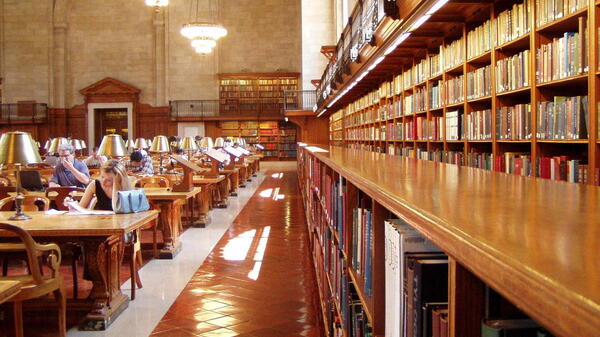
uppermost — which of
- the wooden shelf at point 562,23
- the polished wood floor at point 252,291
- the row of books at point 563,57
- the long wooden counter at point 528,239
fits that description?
the wooden shelf at point 562,23

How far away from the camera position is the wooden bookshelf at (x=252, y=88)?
26.1 m

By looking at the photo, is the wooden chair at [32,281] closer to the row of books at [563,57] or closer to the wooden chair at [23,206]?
the wooden chair at [23,206]

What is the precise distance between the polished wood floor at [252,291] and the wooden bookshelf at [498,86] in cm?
191

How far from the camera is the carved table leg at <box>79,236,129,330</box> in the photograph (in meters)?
4.04

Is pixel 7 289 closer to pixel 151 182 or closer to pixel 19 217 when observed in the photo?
pixel 19 217

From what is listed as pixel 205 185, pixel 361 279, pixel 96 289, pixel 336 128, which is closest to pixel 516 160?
pixel 361 279

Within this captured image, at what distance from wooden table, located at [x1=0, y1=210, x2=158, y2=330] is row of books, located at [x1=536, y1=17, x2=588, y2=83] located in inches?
118

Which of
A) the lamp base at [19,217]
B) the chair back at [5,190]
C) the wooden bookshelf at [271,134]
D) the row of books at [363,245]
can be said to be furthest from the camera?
the wooden bookshelf at [271,134]

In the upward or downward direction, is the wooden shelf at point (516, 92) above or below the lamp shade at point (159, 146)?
above

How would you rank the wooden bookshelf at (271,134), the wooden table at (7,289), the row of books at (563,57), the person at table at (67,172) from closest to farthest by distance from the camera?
1. the wooden table at (7,289)
2. the row of books at (563,57)
3. the person at table at (67,172)
4. the wooden bookshelf at (271,134)

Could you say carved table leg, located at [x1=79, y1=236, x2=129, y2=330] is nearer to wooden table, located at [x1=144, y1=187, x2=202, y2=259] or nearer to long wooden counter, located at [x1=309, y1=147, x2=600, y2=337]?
wooden table, located at [x1=144, y1=187, x2=202, y2=259]

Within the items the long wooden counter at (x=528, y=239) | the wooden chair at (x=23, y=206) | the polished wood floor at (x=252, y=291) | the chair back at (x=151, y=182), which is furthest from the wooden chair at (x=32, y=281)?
the chair back at (x=151, y=182)

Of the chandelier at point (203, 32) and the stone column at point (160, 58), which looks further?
the stone column at point (160, 58)

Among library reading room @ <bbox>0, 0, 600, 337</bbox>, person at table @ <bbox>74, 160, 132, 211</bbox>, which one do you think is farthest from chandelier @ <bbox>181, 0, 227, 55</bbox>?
person at table @ <bbox>74, 160, 132, 211</bbox>
